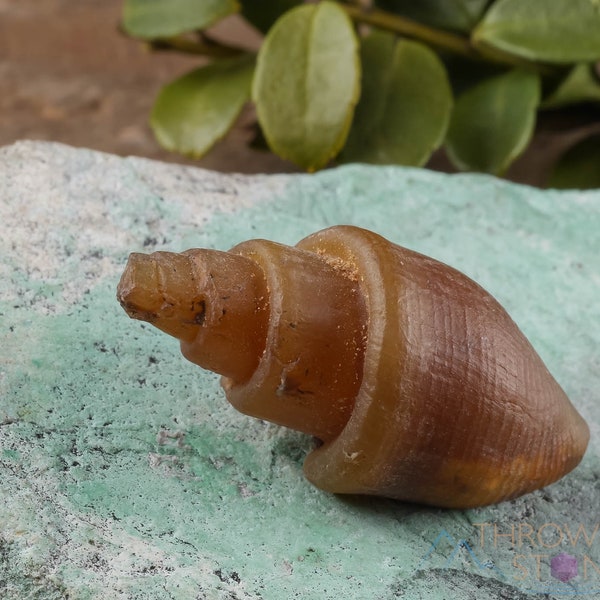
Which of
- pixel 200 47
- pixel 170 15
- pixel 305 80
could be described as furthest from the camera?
pixel 200 47

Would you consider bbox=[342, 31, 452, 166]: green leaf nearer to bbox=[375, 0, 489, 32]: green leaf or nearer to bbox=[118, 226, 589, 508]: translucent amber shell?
bbox=[375, 0, 489, 32]: green leaf

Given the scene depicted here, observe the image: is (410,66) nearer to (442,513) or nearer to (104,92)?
(442,513)

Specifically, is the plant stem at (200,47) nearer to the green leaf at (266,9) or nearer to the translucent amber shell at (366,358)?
the green leaf at (266,9)

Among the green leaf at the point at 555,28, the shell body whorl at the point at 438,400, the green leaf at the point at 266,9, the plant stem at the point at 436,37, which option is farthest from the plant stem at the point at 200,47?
the shell body whorl at the point at 438,400

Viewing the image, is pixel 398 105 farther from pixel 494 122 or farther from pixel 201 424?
pixel 201 424

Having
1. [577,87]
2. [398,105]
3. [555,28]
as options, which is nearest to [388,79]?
[398,105]

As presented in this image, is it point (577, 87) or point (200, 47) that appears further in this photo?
point (200, 47)

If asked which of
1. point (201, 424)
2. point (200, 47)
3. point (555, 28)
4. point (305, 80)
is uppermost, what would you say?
point (555, 28)
